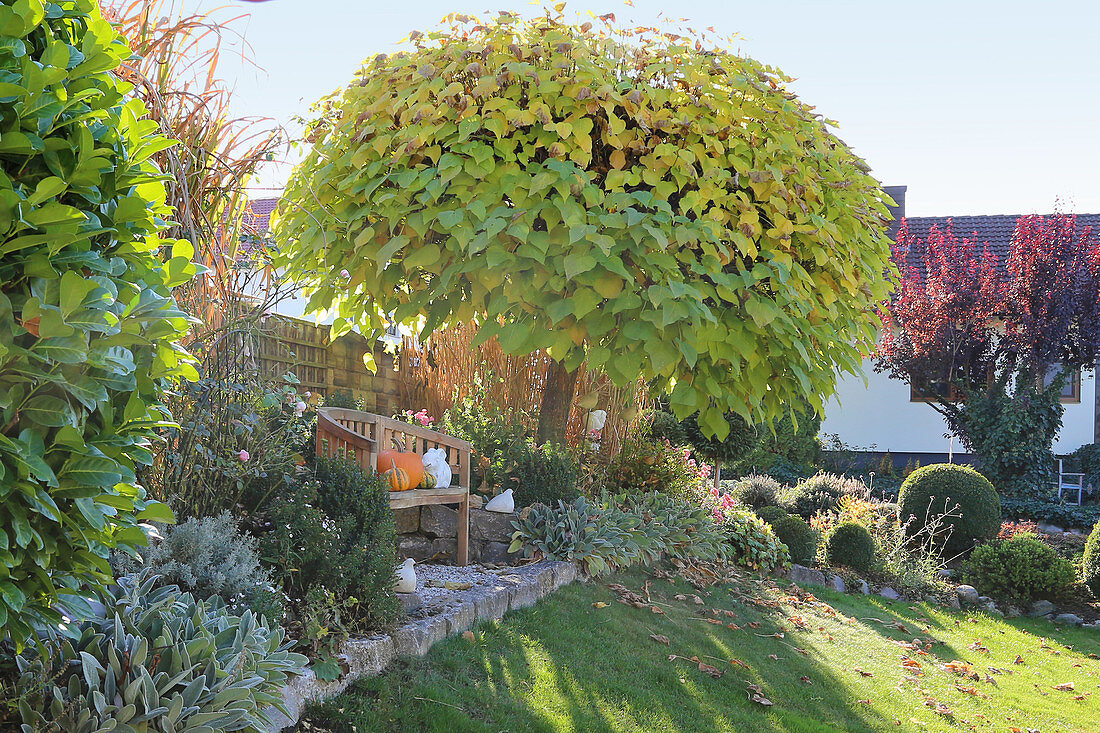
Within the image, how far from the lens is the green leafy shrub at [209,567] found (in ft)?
9.70

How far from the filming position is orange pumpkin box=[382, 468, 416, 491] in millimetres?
4832

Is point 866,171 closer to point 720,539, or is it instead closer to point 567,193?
point 567,193

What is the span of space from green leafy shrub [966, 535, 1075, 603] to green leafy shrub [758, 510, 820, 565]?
6.29 ft

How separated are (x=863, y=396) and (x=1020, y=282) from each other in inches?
168

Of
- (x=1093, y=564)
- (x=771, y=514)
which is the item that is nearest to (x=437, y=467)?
(x=771, y=514)

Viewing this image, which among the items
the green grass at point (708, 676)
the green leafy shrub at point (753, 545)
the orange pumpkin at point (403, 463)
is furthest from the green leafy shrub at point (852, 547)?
the orange pumpkin at point (403, 463)

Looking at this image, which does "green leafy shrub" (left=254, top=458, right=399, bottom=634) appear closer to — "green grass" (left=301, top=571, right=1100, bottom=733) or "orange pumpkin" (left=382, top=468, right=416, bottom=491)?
"green grass" (left=301, top=571, right=1100, bottom=733)

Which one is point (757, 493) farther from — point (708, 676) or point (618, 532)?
point (708, 676)

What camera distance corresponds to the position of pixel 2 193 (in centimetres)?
148

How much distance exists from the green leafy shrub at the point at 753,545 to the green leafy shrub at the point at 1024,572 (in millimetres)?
2432

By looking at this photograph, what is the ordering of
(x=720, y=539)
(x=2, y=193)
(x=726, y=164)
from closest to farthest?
(x=2, y=193) → (x=726, y=164) → (x=720, y=539)

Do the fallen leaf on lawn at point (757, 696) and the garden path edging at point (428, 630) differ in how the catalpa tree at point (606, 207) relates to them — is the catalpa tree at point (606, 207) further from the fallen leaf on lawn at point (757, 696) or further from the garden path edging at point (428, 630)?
the fallen leaf on lawn at point (757, 696)

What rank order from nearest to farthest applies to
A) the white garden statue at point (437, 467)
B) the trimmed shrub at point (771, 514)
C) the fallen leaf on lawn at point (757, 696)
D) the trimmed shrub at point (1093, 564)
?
the fallen leaf on lawn at point (757, 696) < the white garden statue at point (437, 467) < the trimmed shrub at point (1093, 564) < the trimmed shrub at point (771, 514)

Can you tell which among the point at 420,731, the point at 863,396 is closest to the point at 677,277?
the point at 420,731
